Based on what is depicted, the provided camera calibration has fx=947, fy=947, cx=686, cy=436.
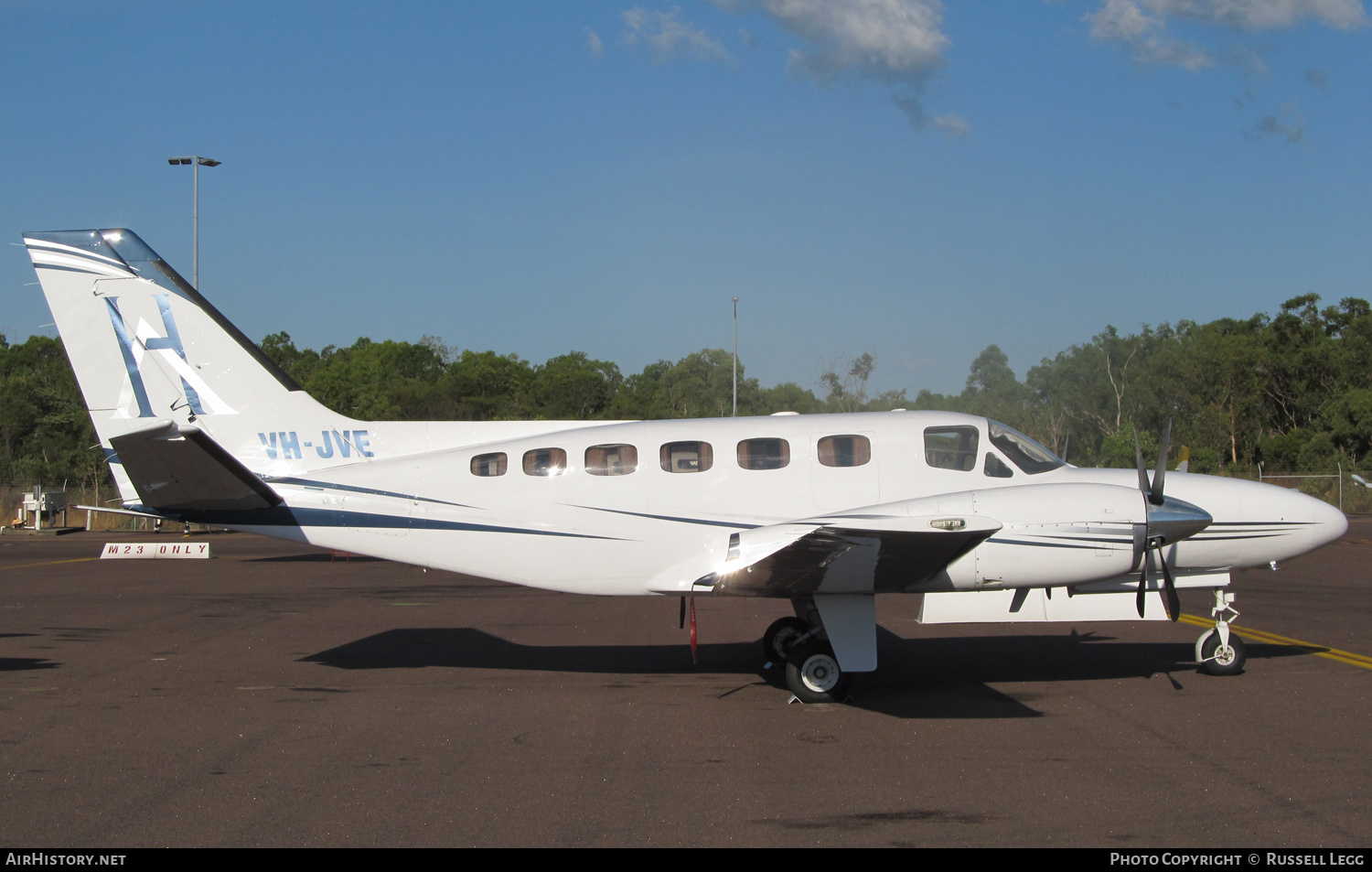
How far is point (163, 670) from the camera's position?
1049 centimetres

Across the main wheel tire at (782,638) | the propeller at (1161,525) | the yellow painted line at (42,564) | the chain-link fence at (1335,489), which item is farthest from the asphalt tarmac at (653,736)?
the chain-link fence at (1335,489)

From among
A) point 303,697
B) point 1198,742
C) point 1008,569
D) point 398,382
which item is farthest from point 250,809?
point 398,382

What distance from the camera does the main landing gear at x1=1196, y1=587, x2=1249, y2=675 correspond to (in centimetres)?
982

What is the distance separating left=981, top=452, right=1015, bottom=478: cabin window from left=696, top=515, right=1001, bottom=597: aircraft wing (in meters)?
1.47

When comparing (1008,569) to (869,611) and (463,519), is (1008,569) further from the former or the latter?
(463,519)

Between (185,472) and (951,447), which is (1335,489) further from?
(185,472)

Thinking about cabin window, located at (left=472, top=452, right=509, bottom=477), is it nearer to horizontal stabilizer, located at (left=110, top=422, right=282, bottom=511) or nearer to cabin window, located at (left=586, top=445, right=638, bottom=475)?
cabin window, located at (left=586, top=445, right=638, bottom=475)

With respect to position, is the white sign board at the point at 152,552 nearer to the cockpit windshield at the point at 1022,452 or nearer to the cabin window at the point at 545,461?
the cabin window at the point at 545,461

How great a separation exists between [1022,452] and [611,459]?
4282 millimetres

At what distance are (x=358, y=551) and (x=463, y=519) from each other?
1282mm

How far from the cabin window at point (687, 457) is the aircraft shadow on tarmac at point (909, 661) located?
7.59 ft

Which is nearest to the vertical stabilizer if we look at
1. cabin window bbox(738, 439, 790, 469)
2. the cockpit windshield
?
cabin window bbox(738, 439, 790, 469)

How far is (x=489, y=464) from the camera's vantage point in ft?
33.4

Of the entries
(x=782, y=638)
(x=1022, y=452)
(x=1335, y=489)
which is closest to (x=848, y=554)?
(x=782, y=638)
